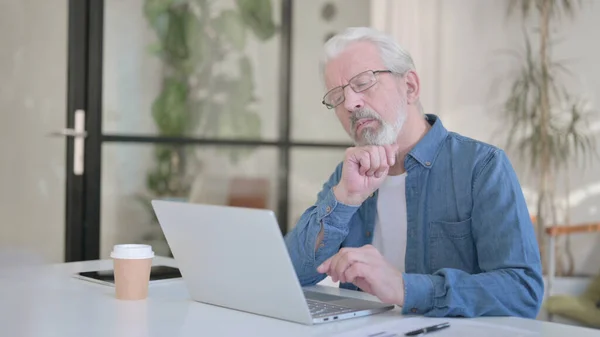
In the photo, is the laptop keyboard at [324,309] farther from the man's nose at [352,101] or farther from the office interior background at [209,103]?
the office interior background at [209,103]

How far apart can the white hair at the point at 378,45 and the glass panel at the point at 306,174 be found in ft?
8.51

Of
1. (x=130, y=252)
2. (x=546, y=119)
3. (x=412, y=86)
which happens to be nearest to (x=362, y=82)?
(x=412, y=86)

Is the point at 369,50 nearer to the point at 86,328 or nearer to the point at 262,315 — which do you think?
the point at 262,315

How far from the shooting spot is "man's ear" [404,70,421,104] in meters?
1.87

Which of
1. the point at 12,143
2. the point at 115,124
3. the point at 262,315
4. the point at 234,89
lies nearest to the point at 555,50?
the point at 234,89

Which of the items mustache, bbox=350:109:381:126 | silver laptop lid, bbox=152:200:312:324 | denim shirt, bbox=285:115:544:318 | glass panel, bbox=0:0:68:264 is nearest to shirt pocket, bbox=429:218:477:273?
denim shirt, bbox=285:115:544:318

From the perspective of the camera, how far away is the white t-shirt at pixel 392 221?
1844mm

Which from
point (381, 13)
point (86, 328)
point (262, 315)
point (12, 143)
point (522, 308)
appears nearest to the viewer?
point (86, 328)

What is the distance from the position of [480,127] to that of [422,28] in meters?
0.71

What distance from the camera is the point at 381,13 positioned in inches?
181

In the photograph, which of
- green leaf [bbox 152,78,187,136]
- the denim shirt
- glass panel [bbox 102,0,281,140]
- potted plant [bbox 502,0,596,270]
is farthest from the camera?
potted plant [bbox 502,0,596,270]

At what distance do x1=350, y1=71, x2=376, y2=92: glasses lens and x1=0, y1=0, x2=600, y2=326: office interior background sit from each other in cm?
184

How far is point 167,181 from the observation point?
12.9ft

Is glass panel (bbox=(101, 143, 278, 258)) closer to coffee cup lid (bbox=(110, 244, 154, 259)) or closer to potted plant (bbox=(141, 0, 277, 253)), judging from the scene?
potted plant (bbox=(141, 0, 277, 253))
